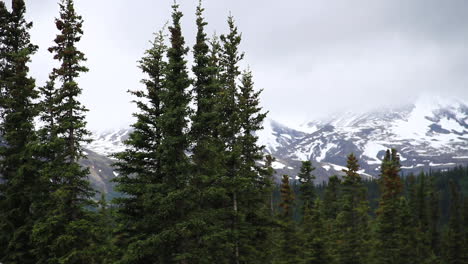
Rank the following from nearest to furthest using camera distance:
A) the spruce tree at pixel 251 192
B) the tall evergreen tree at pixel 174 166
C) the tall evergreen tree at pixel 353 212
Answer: the tall evergreen tree at pixel 174 166, the spruce tree at pixel 251 192, the tall evergreen tree at pixel 353 212

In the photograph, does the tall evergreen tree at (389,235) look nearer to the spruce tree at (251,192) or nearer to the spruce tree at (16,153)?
the spruce tree at (251,192)

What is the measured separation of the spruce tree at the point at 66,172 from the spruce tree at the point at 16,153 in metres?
1.02

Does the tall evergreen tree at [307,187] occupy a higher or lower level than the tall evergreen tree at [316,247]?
higher

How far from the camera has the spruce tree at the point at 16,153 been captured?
22016 millimetres

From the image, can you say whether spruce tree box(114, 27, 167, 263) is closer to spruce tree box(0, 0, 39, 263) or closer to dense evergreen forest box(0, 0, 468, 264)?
dense evergreen forest box(0, 0, 468, 264)

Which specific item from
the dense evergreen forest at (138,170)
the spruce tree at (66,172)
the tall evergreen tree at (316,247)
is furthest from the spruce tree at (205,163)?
the tall evergreen tree at (316,247)

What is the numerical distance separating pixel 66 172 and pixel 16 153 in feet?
15.1

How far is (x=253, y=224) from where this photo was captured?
27.0m

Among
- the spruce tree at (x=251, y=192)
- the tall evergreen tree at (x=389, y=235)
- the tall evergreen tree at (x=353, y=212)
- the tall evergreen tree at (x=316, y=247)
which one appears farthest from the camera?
the tall evergreen tree at (x=353, y=212)

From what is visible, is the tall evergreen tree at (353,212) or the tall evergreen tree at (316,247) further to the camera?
the tall evergreen tree at (353,212)

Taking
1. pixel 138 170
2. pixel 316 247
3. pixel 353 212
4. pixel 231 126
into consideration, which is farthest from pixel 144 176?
pixel 353 212

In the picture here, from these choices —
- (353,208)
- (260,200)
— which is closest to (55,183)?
(260,200)

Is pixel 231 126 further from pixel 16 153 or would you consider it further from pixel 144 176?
pixel 16 153

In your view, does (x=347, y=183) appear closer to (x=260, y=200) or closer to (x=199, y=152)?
(x=260, y=200)
